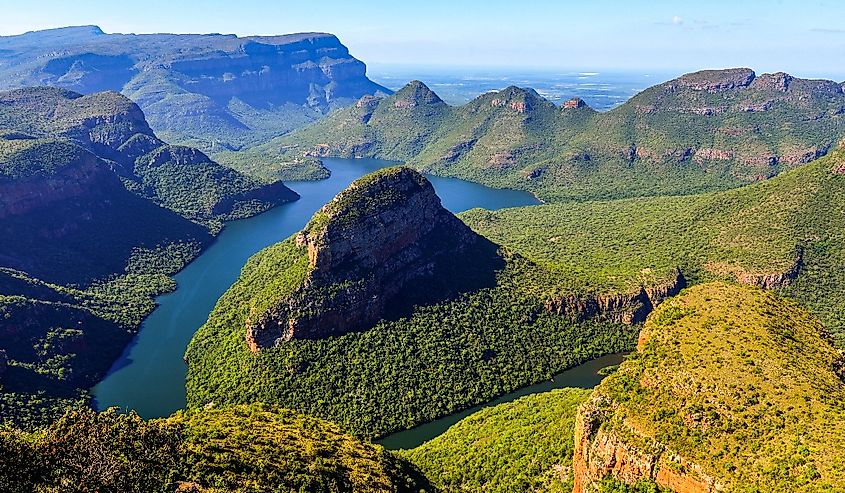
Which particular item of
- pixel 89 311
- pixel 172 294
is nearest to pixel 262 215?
pixel 172 294

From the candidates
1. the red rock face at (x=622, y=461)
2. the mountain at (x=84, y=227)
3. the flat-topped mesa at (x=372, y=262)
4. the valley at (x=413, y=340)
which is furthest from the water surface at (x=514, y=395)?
the mountain at (x=84, y=227)

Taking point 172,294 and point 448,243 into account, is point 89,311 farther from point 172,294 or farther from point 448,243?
point 448,243

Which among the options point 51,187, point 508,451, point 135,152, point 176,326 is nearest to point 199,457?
point 508,451

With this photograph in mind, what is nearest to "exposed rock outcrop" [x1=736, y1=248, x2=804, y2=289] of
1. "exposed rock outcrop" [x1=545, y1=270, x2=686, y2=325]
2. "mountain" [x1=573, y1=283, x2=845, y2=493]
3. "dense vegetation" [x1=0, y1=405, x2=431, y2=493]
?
"exposed rock outcrop" [x1=545, y1=270, x2=686, y2=325]

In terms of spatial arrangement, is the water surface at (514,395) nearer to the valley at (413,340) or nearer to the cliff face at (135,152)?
the valley at (413,340)

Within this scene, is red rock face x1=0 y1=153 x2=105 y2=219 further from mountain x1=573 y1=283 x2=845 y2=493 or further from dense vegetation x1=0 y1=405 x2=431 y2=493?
mountain x1=573 y1=283 x2=845 y2=493
